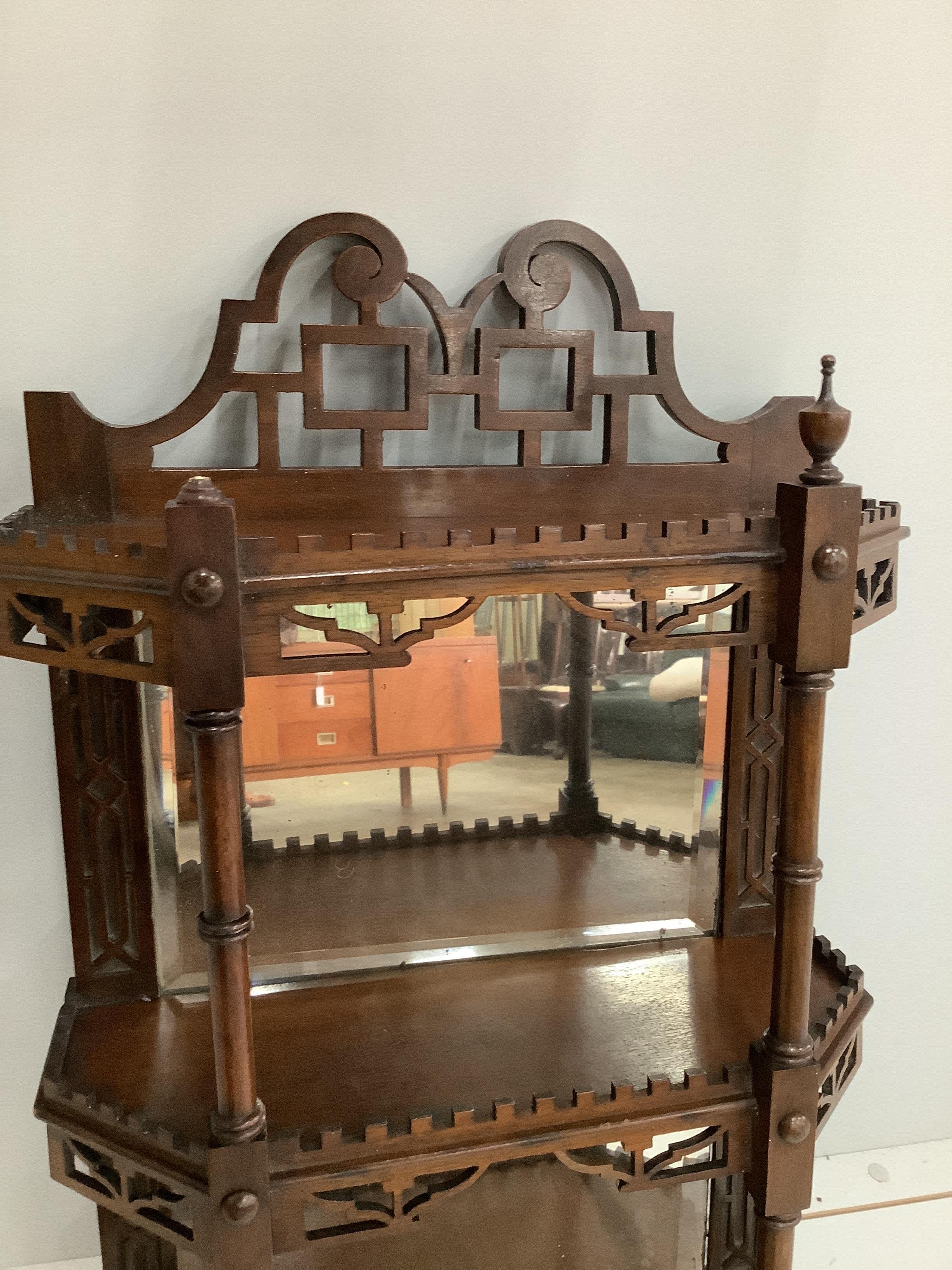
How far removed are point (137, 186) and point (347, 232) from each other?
0.73ft

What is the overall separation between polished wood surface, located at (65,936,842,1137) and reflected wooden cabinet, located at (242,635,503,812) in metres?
0.24

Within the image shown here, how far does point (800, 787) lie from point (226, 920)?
50cm

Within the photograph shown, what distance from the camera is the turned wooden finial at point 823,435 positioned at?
2.64 feet

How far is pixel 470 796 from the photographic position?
1.18 m

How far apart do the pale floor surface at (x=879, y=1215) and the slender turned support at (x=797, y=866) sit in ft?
2.14

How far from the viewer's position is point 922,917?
56.7 inches

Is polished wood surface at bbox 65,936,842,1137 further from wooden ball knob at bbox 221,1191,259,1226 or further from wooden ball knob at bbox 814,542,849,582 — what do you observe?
wooden ball knob at bbox 814,542,849,582

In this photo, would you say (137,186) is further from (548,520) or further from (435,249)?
(548,520)

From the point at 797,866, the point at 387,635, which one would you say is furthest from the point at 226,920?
the point at 797,866

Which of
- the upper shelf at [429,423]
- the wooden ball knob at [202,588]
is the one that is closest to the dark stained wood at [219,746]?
the wooden ball knob at [202,588]

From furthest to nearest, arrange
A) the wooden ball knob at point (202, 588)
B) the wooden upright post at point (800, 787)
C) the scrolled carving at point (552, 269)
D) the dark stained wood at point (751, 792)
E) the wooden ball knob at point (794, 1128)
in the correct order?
the dark stained wood at point (751, 792)
the scrolled carving at point (552, 269)
the wooden ball knob at point (794, 1128)
the wooden upright post at point (800, 787)
the wooden ball knob at point (202, 588)

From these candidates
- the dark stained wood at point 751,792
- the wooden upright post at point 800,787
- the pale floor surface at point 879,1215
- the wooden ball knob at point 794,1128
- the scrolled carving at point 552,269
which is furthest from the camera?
the pale floor surface at point 879,1215

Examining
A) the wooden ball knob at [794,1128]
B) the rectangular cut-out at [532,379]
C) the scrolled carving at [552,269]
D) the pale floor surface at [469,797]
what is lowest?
the wooden ball knob at [794,1128]

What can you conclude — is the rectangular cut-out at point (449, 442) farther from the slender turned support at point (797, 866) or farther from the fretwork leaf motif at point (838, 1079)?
the fretwork leaf motif at point (838, 1079)
